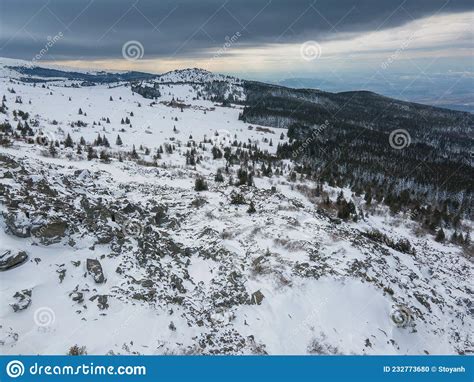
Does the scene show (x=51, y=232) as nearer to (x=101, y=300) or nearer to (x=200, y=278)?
(x=101, y=300)

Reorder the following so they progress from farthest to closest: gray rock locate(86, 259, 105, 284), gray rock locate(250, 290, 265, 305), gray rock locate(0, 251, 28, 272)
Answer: gray rock locate(250, 290, 265, 305) < gray rock locate(86, 259, 105, 284) < gray rock locate(0, 251, 28, 272)

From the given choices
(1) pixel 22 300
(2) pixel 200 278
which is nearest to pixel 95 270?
(1) pixel 22 300

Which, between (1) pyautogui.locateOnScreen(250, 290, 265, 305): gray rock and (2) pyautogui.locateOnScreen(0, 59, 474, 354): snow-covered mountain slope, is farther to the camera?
(1) pyautogui.locateOnScreen(250, 290, 265, 305): gray rock

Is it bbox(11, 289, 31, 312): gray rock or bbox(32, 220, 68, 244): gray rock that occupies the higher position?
bbox(32, 220, 68, 244): gray rock

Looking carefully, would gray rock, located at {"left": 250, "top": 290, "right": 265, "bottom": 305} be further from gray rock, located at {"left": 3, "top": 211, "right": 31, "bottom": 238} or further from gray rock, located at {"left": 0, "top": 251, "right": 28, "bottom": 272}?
gray rock, located at {"left": 3, "top": 211, "right": 31, "bottom": 238}

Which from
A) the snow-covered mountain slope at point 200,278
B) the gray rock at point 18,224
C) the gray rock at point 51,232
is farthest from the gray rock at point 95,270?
the gray rock at point 18,224

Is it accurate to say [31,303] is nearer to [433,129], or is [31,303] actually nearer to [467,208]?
[467,208]

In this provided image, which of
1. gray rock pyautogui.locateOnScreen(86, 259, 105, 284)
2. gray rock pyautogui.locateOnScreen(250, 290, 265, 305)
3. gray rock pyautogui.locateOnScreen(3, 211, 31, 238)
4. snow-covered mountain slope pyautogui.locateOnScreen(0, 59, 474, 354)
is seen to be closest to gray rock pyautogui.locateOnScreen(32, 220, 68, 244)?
snow-covered mountain slope pyautogui.locateOnScreen(0, 59, 474, 354)

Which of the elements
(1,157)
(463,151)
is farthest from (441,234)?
(463,151)
